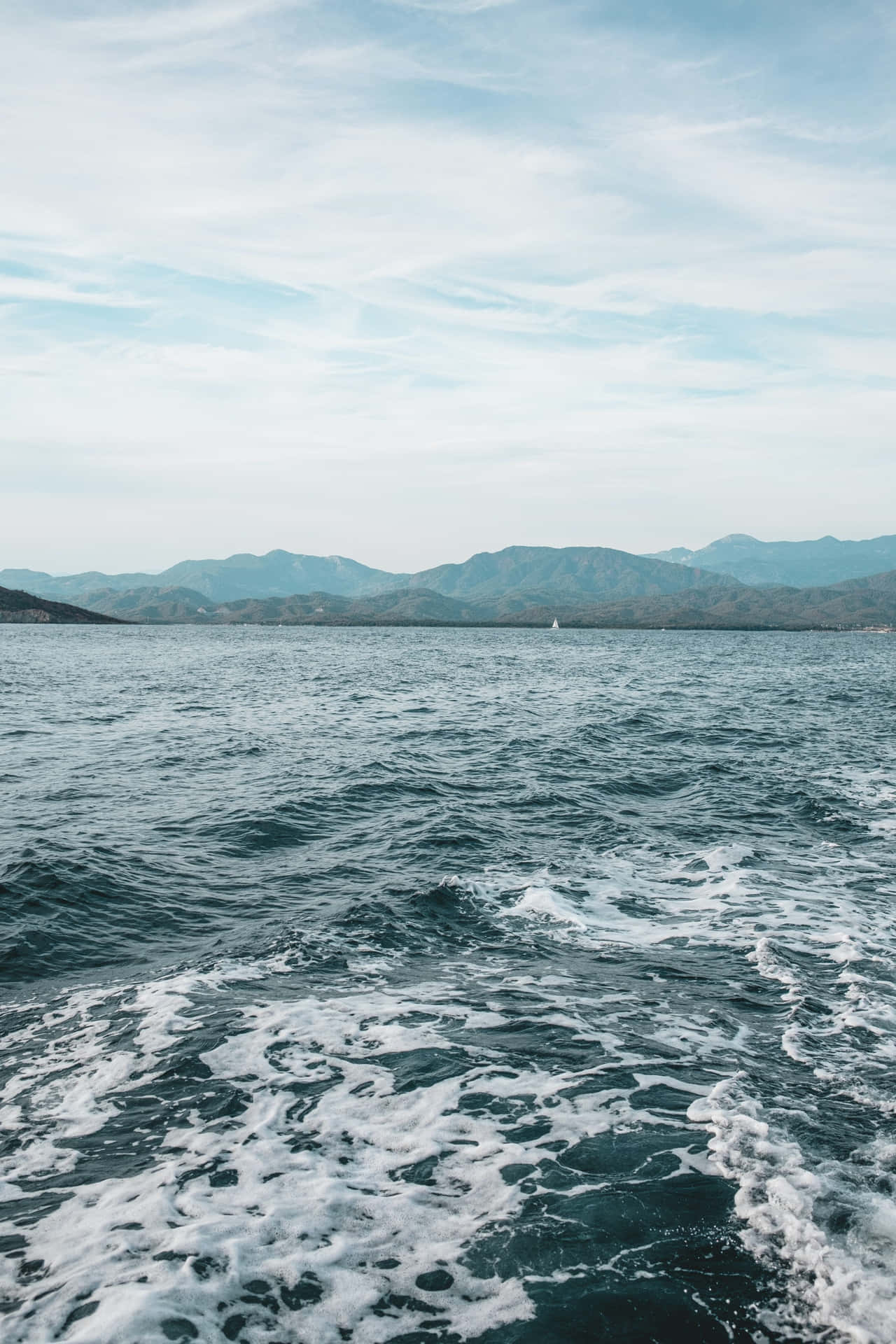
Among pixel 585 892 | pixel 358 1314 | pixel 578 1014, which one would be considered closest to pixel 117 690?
pixel 585 892

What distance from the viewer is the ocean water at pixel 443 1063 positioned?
22.2 ft

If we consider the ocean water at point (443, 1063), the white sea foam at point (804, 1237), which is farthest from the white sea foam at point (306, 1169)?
the white sea foam at point (804, 1237)

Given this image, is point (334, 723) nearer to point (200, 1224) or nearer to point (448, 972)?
point (448, 972)

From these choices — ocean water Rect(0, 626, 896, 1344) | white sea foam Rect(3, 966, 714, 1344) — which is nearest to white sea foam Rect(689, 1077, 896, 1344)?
ocean water Rect(0, 626, 896, 1344)

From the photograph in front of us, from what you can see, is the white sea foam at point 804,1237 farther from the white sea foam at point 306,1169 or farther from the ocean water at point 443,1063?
the white sea foam at point 306,1169

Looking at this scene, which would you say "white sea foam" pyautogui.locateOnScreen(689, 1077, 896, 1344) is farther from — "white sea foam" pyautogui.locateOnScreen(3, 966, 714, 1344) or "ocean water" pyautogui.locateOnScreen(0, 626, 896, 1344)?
"white sea foam" pyautogui.locateOnScreen(3, 966, 714, 1344)

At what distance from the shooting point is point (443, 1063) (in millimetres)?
10422

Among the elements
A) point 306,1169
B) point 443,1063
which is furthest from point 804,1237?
point 306,1169

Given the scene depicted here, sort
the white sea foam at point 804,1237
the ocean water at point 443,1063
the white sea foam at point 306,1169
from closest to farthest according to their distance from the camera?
the white sea foam at point 804,1237 < the white sea foam at point 306,1169 < the ocean water at point 443,1063

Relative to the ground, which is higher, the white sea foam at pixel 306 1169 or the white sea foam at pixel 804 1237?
the white sea foam at pixel 804 1237

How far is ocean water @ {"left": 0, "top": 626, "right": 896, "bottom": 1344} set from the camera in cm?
676

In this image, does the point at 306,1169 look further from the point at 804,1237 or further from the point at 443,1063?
the point at 804,1237

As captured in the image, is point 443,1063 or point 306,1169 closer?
point 306,1169

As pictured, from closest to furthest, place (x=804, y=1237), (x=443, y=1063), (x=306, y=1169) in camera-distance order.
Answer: (x=804, y=1237)
(x=306, y=1169)
(x=443, y=1063)
